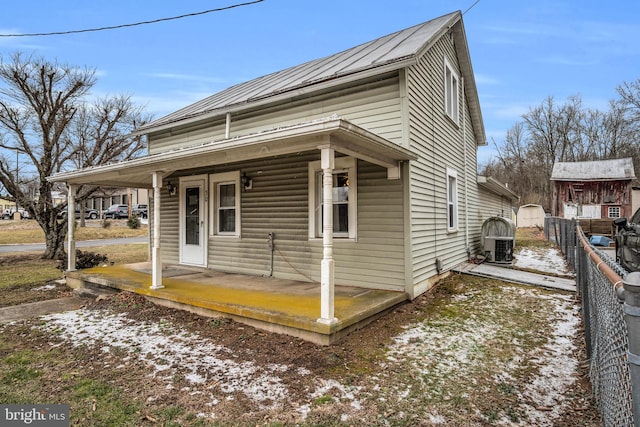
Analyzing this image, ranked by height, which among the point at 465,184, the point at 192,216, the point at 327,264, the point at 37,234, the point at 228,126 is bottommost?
the point at 37,234

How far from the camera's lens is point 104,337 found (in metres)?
4.68

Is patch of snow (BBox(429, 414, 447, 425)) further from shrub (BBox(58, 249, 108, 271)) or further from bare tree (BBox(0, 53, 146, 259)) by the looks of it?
bare tree (BBox(0, 53, 146, 259))

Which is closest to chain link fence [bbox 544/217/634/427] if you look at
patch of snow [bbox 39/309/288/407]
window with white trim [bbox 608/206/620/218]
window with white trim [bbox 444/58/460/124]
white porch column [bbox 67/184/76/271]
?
patch of snow [bbox 39/309/288/407]

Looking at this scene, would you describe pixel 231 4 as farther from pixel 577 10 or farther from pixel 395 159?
pixel 577 10

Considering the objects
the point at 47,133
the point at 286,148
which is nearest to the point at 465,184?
the point at 286,148

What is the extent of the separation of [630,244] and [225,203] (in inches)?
327

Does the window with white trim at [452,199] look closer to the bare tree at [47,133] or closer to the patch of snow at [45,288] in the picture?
the patch of snow at [45,288]

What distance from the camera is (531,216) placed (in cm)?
2712

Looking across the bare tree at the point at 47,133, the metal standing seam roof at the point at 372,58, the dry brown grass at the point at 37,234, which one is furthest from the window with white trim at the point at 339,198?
the dry brown grass at the point at 37,234

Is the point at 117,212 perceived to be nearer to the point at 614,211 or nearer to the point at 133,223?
the point at 133,223

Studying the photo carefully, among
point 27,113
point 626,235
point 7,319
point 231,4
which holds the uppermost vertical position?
point 231,4

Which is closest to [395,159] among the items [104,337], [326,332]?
[326,332]

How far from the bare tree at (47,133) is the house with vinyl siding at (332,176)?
5.38 metres

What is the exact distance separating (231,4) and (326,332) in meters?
7.15
